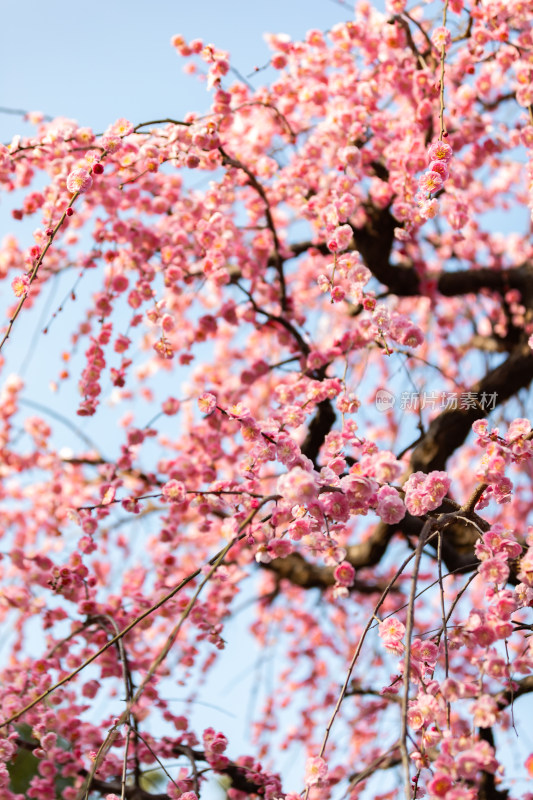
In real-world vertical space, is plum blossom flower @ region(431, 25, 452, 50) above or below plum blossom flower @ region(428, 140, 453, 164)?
above

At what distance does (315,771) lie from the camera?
190 cm

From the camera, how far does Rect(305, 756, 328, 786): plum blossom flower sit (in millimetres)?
1886

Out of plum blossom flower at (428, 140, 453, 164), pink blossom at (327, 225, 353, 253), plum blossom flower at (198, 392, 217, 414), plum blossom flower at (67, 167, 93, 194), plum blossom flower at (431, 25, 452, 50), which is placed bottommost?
plum blossom flower at (198, 392, 217, 414)

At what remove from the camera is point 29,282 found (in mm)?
2533

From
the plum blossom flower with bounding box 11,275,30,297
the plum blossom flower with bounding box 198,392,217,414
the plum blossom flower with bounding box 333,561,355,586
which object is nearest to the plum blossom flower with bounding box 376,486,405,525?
the plum blossom flower with bounding box 333,561,355,586

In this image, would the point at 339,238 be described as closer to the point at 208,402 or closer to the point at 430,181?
the point at 430,181

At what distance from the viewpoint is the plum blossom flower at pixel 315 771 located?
189 centimetres

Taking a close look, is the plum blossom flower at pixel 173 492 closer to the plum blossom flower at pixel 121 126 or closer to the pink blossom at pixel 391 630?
the pink blossom at pixel 391 630

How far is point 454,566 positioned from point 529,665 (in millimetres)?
1533

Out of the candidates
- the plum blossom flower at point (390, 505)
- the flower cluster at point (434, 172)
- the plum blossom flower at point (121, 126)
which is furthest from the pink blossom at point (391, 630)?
the plum blossom flower at point (121, 126)

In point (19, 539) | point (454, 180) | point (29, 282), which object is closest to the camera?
point (29, 282)

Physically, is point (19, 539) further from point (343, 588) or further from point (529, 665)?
point (529, 665)

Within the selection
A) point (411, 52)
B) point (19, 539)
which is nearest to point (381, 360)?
point (411, 52)

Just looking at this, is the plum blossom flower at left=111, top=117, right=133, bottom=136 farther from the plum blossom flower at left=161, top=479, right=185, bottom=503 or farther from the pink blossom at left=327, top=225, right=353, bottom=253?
the plum blossom flower at left=161, top=479, right=185, bottom=503
